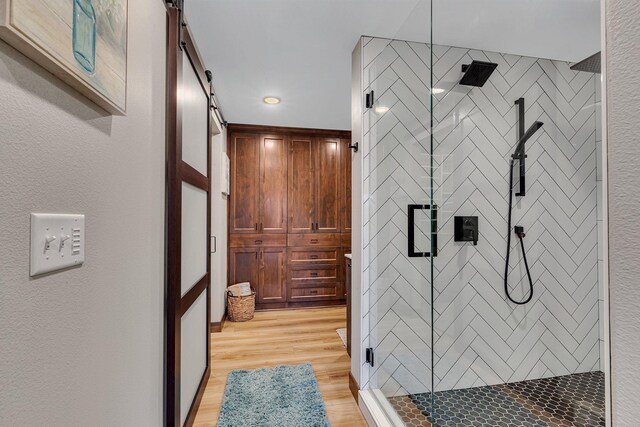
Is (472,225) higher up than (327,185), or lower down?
lower down

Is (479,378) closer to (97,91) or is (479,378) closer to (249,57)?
(97,91)

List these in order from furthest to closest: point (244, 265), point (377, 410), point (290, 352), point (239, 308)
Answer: point (244, 265) → point (239, 308) → point (290, 352) → point (377, 410)

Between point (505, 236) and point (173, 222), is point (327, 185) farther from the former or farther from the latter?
point (173, 222)

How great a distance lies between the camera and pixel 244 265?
12.7 ft

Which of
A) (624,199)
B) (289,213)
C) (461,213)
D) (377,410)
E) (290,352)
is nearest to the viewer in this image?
(624,199)

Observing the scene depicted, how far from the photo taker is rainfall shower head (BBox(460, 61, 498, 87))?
197cm

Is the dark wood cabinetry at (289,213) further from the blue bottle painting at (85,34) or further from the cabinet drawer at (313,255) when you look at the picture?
the blue bottle painting at (85,34)

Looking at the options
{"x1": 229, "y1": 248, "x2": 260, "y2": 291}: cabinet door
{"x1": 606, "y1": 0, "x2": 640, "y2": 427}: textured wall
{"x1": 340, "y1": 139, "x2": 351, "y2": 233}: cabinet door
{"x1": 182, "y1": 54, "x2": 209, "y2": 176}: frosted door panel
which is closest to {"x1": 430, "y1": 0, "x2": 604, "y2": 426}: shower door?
{"x1": 606, "y1": 0, "x2": 640, "y2": 427}: textured wall

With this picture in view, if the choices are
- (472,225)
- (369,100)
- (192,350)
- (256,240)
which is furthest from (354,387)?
(256,240)

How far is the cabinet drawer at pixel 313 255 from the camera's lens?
4004 mm

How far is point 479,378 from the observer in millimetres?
2004

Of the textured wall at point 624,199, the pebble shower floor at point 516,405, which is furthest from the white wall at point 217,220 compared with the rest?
the textured wall at point 624,199

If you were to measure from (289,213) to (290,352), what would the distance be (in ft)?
5.84

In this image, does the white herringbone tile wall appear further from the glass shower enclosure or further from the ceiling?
the ceiling
